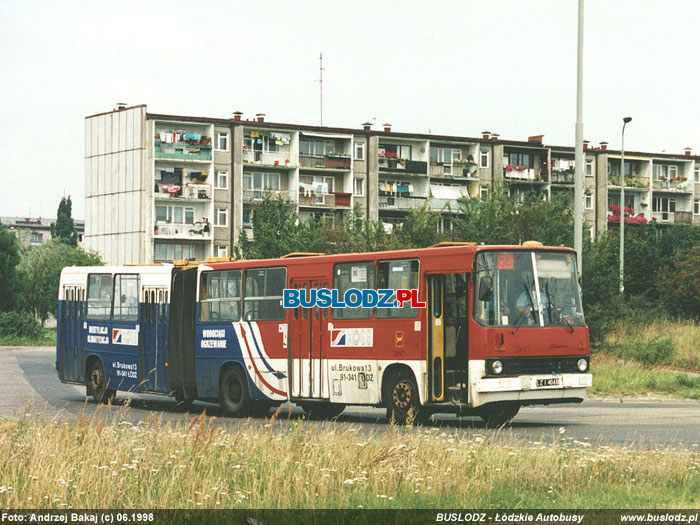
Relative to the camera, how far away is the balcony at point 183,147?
278 feet

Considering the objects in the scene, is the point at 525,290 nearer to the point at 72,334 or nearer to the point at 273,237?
the point at 72,334

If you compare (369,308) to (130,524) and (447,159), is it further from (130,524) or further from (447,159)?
(447,159)

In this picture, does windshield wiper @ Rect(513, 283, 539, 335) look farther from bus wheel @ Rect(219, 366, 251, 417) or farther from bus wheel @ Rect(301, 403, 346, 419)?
bus wheel @ Rect(219, 366, 251, 417)

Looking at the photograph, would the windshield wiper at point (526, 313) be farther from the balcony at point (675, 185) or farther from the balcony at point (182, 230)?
the balcony at point (675, 185)

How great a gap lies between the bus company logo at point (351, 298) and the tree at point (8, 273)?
221 feet

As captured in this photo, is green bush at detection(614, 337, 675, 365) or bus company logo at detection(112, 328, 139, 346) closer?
bus company logo at detection(112, 328, 139, 346)

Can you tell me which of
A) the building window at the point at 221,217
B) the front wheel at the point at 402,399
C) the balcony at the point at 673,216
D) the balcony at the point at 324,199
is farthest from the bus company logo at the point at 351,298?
the balcony at the point at 673,216

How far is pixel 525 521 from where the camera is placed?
342 inches

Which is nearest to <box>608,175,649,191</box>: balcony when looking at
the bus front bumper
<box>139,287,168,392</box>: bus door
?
<box>139,287,168,392</box>: bus door

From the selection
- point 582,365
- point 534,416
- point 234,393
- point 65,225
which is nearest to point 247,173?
point 234,393

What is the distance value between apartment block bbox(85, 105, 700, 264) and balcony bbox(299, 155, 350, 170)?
2.9 inches

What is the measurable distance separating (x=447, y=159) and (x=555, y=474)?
8563 centimetres

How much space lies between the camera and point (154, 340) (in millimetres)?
25109

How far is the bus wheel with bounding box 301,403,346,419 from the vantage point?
22.9 metres
